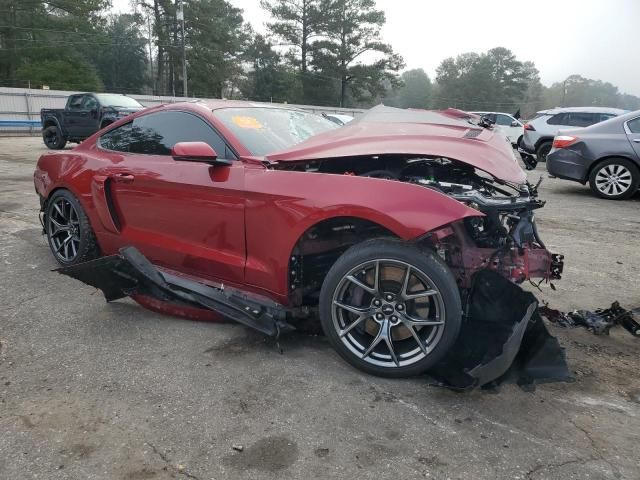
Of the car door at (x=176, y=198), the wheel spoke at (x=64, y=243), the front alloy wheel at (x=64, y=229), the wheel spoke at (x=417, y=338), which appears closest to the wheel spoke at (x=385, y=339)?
the wheel spoke at (x=417, y=338)

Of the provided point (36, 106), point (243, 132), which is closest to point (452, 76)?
point (36, 106)

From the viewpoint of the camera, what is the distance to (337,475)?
2051 millimetres

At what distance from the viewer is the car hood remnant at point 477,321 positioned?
251cm

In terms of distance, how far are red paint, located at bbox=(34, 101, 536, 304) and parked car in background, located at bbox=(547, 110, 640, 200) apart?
608 cm

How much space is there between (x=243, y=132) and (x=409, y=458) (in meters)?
2.24

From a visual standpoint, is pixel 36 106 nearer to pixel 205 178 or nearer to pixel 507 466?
A: pixel 205 178

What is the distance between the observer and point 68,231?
436 centimetres

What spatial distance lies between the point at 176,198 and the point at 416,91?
80.0 metres

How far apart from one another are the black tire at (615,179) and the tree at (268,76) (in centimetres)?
4316

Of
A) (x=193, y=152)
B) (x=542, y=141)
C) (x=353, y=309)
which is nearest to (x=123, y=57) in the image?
(x=542, y=141)

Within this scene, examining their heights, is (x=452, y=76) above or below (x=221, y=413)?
above

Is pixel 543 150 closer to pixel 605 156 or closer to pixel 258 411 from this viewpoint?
pixel 605 156

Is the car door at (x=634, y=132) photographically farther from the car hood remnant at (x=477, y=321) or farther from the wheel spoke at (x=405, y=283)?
the wheel spoke at (x=405, y=283)

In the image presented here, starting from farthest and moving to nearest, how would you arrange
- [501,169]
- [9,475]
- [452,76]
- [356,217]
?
[452,76] → [501,169] → [356,217] → [9,475]
